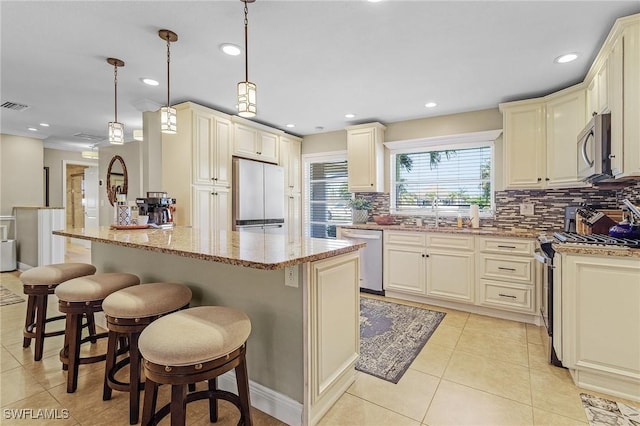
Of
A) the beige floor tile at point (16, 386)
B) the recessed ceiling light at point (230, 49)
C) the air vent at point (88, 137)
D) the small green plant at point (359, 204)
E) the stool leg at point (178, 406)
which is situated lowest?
the beige floor tile at point (16, 386)

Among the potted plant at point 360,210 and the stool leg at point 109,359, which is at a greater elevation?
the potted plant at point 360,210

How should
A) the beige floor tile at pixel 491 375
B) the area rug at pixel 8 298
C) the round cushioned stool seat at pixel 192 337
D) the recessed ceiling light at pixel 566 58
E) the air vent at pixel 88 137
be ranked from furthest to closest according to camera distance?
the air vent at pixel 88 137
the area rug at pixel 8 298
the recessed ceiling light at pixel 566 58
the beige floor tile at pixel 491 375
the round cushioned stool seat at pixel 192 337

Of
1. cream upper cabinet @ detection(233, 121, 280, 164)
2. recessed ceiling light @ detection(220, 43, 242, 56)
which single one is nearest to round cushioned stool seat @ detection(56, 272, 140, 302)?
recessed ceiling light @ detection(220, 43, 242, 56)

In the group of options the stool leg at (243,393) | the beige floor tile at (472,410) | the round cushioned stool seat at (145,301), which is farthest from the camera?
the beige floor tile at (472,410)

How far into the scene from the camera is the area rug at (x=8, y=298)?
3.52 m

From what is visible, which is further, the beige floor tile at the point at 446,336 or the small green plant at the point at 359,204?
the small green plant at the point at 359,204

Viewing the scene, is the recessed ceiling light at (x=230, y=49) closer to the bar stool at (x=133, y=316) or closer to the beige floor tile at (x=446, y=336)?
the bar stool at (x=133, y=316)

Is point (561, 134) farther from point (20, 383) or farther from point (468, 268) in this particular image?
point (20, 383)

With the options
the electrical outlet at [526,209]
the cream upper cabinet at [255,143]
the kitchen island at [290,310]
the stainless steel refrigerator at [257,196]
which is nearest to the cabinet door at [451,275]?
the electrical outlet at [526,209]

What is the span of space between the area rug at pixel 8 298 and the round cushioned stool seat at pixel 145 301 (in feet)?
10.00

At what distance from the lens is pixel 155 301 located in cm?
161

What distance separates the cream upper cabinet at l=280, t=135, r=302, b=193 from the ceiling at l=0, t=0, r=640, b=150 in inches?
44.5

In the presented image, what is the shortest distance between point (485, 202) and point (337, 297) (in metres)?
2.96

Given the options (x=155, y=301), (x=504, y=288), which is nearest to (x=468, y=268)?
(x=504, y=288)
